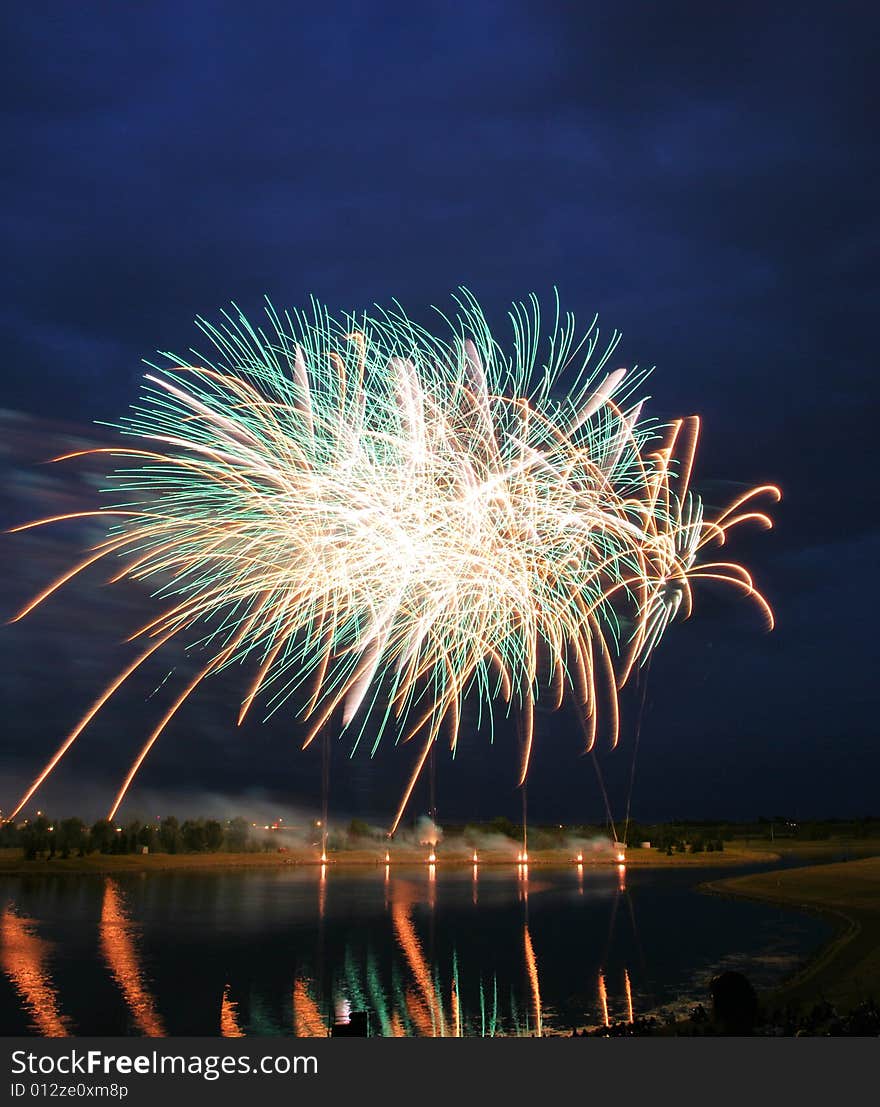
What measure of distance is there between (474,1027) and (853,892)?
35.0 m

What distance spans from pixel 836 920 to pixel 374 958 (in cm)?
2062

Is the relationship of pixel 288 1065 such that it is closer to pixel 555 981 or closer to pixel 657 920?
pixel 555 981

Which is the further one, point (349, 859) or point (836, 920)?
point (349, 859)

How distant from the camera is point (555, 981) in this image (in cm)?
2791

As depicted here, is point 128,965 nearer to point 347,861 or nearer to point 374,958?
point 374,958

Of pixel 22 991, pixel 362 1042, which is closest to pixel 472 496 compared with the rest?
pixel 362 1042

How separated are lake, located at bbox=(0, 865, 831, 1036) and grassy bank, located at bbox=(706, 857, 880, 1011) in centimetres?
153

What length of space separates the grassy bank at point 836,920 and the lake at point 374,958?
5.00 feet

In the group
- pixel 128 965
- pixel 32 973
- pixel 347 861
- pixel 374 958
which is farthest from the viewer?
pixel 347 861

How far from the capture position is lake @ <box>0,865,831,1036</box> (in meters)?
22.9

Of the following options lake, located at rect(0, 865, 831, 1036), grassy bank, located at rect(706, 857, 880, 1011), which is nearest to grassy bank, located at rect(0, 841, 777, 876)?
lake, located at rect(0, 865, 831, 1036)

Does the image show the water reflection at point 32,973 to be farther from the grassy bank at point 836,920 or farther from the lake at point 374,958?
the grassy bank at point 836,920

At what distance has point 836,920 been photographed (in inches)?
1631

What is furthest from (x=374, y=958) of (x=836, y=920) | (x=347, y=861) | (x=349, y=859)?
(x=349, y=859)
